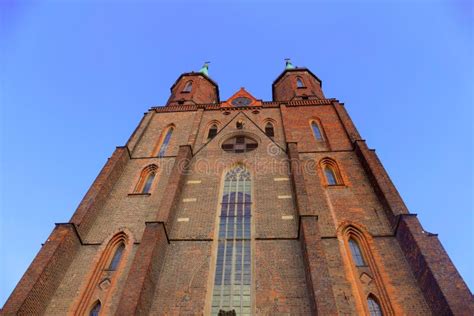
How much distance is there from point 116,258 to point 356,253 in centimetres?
865

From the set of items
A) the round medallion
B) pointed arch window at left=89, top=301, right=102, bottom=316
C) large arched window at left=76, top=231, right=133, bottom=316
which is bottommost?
pointed arch window at left=89, top=301, right=102, bottom=316

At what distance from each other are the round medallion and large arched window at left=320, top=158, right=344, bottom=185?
32.1ft

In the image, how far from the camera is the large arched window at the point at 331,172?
1719 centimetres

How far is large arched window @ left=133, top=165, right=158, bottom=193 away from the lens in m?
17.4

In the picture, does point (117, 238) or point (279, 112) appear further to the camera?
point (279, 112)

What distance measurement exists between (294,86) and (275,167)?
12638mm

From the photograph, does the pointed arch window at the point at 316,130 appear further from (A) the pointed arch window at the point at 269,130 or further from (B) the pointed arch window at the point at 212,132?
(B) the pointed arch window at the point at 212,132

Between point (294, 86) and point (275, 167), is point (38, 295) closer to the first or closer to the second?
point (275, 167)

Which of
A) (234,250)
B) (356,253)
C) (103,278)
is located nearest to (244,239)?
(234,250)

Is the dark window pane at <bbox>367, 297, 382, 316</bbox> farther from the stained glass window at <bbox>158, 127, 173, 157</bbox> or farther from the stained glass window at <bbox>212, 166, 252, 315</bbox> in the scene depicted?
the stained glass window at <bbox>158, 127, 173, 157</bbox>

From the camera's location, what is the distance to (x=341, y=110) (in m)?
23.0

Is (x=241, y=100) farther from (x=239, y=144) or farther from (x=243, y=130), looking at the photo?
(x=239, y=144)

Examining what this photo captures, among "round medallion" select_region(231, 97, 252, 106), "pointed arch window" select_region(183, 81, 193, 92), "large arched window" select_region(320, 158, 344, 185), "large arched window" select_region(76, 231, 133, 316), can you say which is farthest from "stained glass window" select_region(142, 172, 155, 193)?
"pointed arch window" select_region(183, 81, 193, 92)

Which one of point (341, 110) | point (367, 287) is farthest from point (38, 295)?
point (341, 110)
